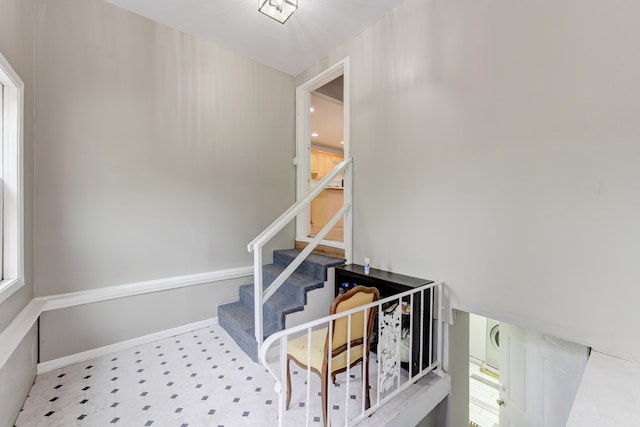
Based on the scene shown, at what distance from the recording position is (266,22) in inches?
98.4

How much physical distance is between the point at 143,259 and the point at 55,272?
1.93ft

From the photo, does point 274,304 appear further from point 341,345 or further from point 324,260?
point 341,345

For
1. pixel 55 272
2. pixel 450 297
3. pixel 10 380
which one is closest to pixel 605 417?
pixel 450 297

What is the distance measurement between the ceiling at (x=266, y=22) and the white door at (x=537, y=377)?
119 inches

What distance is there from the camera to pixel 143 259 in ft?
8.01

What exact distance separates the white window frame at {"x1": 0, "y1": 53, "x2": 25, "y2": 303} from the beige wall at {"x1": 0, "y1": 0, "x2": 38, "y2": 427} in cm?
15

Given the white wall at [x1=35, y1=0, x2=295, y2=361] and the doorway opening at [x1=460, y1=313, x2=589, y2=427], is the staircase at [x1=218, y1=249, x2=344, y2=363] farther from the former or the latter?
the doorway opening at [x1=460, y1=313, x2=589, y2=427]

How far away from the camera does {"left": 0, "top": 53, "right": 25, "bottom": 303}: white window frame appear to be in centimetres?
161

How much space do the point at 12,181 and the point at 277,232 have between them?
1.86 meters

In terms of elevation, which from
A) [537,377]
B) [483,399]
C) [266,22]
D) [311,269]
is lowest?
[483,399]

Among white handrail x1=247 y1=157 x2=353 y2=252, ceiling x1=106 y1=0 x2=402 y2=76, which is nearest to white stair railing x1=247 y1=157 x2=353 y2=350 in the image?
white handrail x1=247 y1=157 x2=353 y2=252

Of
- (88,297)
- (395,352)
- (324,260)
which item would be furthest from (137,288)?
(395,352)

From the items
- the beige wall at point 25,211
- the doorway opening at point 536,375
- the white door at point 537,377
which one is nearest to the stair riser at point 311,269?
the doorway opening at point 536,375

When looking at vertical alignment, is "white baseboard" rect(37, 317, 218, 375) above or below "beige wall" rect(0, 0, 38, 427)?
below
